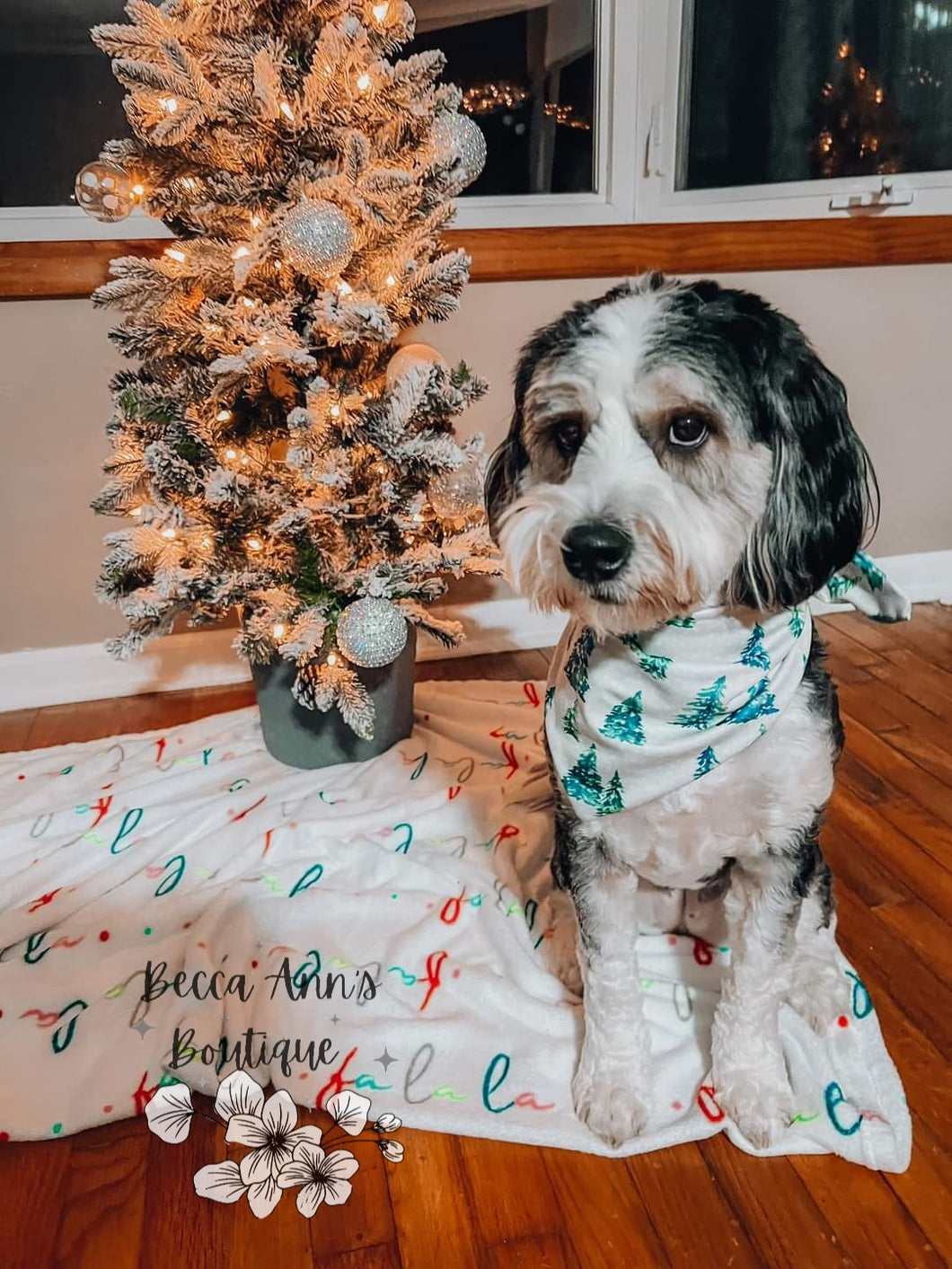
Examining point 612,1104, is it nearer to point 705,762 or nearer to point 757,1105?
point 757,1105

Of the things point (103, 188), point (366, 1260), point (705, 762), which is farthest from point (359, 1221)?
point (103, 188)

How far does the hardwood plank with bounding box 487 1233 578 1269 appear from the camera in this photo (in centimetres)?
113

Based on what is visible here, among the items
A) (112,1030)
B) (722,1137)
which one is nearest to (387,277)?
(112,1030)

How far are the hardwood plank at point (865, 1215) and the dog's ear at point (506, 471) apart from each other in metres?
0.93

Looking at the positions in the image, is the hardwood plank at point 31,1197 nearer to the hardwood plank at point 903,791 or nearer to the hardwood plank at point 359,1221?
the hardwood plank at point 359,1221

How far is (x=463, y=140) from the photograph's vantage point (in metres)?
1.80

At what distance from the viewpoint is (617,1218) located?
3.87 feet

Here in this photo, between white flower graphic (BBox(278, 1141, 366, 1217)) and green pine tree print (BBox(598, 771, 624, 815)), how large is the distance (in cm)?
55

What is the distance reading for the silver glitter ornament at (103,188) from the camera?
1.73 meters

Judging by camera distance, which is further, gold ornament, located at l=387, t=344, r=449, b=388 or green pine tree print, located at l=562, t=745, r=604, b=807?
gold ornament, located at l=387, t=344, r=449, b=388

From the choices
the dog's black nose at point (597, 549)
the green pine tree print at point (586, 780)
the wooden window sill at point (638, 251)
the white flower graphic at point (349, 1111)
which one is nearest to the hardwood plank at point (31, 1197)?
the white flower graphic at point (349, 1111)

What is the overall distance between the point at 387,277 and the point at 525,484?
798 mm
